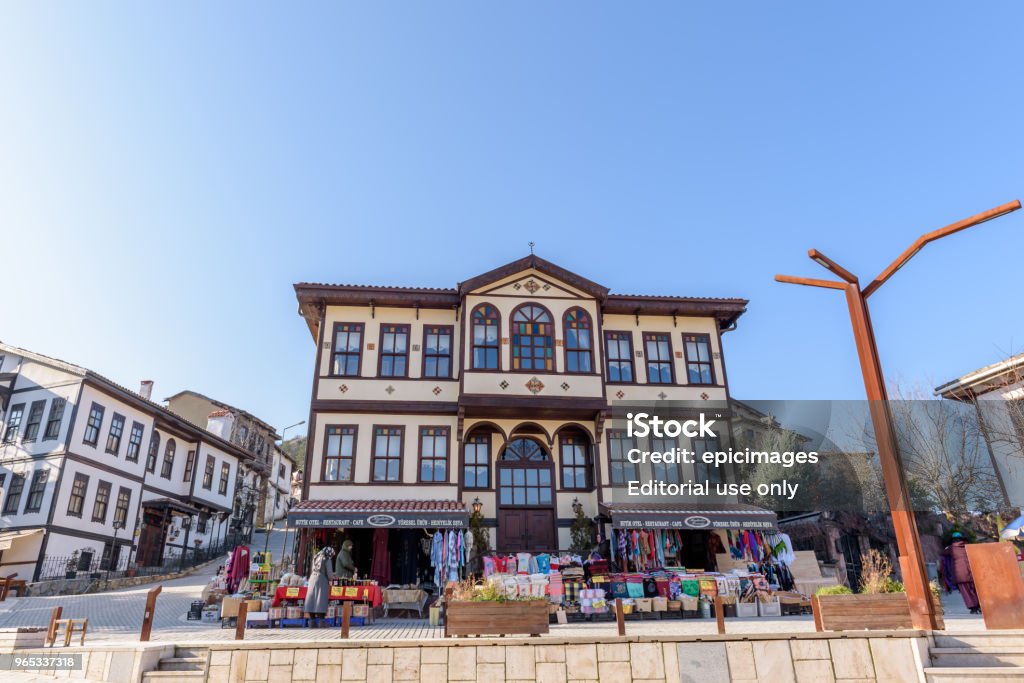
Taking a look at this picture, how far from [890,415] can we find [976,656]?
3335 millimetres

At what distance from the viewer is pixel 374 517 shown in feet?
60.5

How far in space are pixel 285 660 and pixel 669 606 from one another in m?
10.4

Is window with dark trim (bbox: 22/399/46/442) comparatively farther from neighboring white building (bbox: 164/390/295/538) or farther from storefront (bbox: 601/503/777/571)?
storefront (bbox: 601/503/777/571)

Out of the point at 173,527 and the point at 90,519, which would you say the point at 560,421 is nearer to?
the point at 90,519

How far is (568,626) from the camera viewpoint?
1478cm

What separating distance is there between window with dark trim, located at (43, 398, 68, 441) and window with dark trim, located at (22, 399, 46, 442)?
0.48m

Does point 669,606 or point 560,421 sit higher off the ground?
point 560,421

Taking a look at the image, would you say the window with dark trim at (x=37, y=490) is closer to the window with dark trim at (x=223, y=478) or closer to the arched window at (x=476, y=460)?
the window with dark trim at (x=223, y=478)

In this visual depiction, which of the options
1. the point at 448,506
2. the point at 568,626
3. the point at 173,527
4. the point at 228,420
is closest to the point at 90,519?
the point at 173,527

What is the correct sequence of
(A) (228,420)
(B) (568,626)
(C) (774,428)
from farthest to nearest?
(A) (228,420) < (C) (774,428) < (B) (568,626)

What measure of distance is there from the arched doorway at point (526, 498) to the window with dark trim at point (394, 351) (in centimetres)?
428

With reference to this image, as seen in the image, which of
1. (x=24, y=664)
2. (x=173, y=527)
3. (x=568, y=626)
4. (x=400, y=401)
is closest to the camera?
(x=24, y=664)

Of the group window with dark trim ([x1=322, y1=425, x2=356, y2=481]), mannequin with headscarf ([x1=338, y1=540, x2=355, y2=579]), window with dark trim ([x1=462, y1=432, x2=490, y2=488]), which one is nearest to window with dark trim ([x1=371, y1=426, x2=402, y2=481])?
window with dark trim ([x1=322, y1=425, x2=356, y2=481])

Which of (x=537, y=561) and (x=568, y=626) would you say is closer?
(x=568, y=626)
